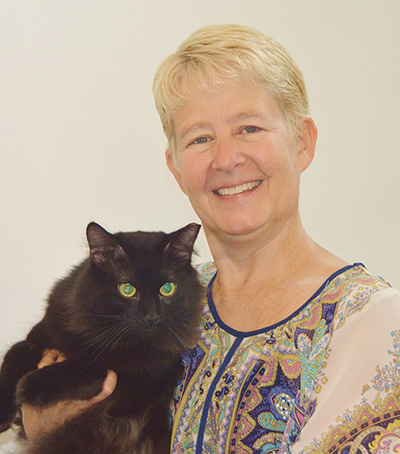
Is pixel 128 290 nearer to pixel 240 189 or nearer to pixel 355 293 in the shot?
pixel 240 189

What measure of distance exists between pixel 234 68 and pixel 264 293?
695 millimetres

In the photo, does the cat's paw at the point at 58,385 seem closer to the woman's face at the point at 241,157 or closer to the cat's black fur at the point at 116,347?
the cat's black fur at the point at 116,347

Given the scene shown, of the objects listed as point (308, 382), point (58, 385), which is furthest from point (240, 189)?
point (58, 385)

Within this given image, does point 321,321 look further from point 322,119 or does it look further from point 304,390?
point 322,119

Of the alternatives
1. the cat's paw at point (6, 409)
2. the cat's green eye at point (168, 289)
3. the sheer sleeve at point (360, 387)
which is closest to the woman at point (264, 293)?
the sheer sleeve at point (360, 387)

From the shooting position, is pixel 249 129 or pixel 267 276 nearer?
pixel 249 129

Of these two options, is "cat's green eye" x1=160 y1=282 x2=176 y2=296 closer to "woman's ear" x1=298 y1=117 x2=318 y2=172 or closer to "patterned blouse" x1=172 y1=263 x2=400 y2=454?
"patterned blouse" x1=172 y1=263 x2=400 y2=454

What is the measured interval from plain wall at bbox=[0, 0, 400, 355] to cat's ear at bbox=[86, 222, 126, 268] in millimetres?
557

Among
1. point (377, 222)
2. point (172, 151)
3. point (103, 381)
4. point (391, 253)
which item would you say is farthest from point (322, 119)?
point (103, 381)

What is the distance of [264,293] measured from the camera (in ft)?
4.83

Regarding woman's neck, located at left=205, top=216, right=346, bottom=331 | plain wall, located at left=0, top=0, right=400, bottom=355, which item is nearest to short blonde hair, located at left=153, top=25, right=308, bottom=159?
woman's neck, located at left=205, top=216, right=346, bottom=331

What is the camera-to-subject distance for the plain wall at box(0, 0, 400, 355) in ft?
7.44

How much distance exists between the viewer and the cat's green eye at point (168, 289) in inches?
58.6

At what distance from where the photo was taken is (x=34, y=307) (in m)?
2.40
